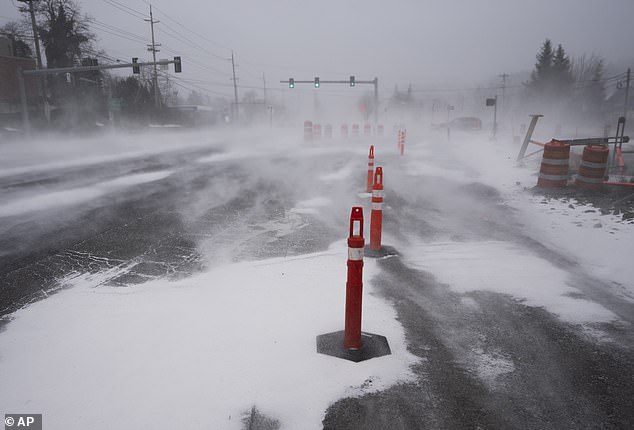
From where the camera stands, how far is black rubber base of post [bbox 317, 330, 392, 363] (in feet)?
Answer: 11.3

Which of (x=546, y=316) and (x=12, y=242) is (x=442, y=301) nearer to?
(x=546, y=316)

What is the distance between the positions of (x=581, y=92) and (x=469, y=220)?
7973 centimetres

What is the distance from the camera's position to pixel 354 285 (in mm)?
3383

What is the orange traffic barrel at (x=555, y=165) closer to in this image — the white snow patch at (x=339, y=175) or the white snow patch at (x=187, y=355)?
the white snow patch at (x=339, y=175)

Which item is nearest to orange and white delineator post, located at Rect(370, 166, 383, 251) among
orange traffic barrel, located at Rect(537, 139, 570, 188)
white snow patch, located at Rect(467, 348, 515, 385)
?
white snow patch, located at Rect(467, 348, 515, 385)

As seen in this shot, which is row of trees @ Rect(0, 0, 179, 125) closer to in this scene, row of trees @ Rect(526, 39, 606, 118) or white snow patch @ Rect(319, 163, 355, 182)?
white snow patch @ Rect(319, 163, 355, 182)

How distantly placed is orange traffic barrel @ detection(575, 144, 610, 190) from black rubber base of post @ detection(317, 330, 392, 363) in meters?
8.97

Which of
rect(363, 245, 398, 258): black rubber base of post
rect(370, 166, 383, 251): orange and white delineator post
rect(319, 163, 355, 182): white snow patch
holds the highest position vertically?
rect(370, 166, 383, 251): orange and white delineator post

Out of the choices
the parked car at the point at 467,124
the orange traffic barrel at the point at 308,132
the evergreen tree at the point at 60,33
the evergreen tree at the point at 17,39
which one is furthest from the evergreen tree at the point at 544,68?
the evergreen tree at the point at 17,39

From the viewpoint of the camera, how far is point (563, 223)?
7785 mm

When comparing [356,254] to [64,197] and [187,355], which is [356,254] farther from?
[64,197]

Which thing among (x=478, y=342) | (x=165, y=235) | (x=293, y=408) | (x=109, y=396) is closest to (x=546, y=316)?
(x=478, y=342)

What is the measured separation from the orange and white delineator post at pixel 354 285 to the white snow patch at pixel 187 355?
24 centimetres

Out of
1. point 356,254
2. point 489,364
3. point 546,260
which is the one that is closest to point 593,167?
point 546,260
